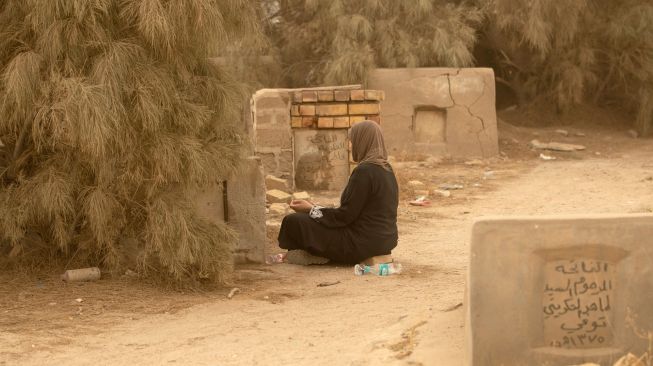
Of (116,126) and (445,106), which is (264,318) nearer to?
(116,126)

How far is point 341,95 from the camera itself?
9.54 m

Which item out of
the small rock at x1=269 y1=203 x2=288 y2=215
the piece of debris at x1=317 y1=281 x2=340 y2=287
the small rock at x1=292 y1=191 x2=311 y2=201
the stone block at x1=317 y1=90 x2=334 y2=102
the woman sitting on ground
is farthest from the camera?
the stone block at x1=317 y1=90 x2=334 y2=102

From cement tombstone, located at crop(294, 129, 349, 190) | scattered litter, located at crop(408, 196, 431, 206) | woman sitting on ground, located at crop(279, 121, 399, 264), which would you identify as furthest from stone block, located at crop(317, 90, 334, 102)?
woman sitting on ground, located at crop(279, 121, 399, 264)

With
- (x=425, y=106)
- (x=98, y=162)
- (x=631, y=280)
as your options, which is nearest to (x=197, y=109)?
(x=98, y=162)

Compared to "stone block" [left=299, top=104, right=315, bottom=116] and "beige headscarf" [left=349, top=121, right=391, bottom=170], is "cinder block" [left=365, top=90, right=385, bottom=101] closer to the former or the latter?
"stone block" [left=299, top=104, right=315, bottom=116]

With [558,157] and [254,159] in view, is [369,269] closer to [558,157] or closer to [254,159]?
[254,159]

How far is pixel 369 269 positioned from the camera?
6480mm

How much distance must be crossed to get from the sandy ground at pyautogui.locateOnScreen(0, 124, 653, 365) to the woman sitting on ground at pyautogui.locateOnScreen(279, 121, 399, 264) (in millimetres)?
186

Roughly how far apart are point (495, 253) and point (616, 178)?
750 centimetres

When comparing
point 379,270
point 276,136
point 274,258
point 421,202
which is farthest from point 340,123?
point 379,270

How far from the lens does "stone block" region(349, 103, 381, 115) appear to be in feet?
31.2

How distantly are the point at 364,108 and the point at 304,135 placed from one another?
2.49ft

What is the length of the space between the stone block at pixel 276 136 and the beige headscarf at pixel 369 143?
10.9 ft

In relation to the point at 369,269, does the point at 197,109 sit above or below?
above
